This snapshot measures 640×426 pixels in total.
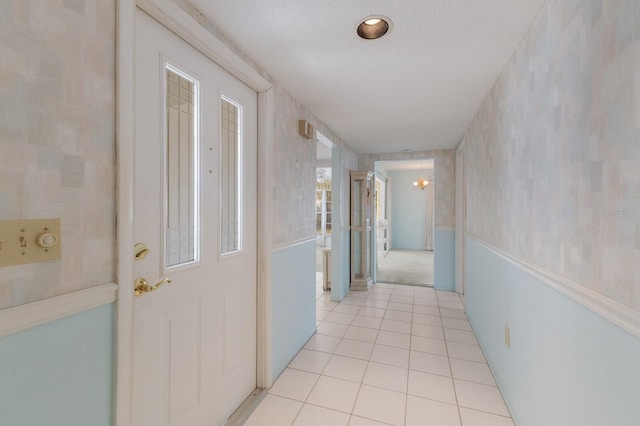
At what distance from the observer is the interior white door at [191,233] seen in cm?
124

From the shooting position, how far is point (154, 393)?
50.2 inches

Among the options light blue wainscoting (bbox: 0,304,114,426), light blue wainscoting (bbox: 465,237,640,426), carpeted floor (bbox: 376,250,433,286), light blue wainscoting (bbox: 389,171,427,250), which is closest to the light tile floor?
light blue wainscoting (bbox: 465,237,640,426)

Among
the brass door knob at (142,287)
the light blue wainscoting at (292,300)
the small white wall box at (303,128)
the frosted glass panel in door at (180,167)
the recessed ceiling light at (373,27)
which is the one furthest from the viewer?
the small white wall box at (303,128)

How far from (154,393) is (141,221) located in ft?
2.54

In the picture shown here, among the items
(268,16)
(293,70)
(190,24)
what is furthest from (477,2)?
(190,24)

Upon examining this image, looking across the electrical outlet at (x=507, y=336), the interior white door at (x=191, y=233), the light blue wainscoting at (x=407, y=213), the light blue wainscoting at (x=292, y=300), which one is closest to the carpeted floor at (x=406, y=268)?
the light blue wainscoting at (x=407, y=213)

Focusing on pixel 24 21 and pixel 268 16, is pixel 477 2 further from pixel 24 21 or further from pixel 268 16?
pixel 24 21

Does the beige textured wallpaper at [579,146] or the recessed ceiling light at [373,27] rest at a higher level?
the recessed ceiling light at [373,27]

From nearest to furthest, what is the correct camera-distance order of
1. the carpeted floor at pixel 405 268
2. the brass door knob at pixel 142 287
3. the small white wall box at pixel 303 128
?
1. the brass door knob at pixel 142 287
2. the small white wall box at pixel 303 128
3. the carpeted floor at pixel 405 268

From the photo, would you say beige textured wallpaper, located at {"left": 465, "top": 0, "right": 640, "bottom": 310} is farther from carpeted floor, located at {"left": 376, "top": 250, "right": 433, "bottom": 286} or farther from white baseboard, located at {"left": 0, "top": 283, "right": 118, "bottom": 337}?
carpeted floor, located at {"left": 376, "top": 250, "right": 433, "bottom": 286}

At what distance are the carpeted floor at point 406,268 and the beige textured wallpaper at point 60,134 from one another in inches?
190

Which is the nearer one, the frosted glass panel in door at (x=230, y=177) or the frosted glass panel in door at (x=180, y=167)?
the frosted glass panel in door at (x=180, y=167)

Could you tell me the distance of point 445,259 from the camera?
4676 mm

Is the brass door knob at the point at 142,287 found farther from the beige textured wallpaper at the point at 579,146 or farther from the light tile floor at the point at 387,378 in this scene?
the beige textured wallpaper at the point at 579,146
